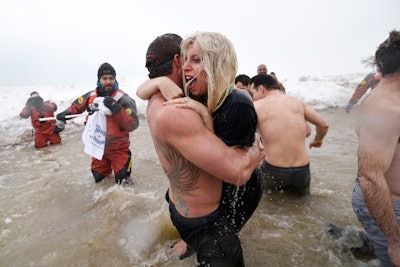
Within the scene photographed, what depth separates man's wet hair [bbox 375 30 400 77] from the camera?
1540 millimetres

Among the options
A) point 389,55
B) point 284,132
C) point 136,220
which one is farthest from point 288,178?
point 136,220

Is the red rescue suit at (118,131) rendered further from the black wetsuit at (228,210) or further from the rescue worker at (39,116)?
the rescue worker at (39,116)

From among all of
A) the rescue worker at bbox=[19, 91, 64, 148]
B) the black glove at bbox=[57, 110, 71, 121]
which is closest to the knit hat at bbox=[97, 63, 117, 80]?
the black glove at bbox=[57, 110, 71, 121]

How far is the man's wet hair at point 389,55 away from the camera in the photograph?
1.54 meters

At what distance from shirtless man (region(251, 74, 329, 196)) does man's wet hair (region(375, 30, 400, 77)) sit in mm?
1533

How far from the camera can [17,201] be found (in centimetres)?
413

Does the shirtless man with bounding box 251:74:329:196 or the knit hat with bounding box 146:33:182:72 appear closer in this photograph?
the knit hat with bounding box 146:33:182:72

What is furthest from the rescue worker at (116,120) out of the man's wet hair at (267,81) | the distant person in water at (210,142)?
the distant person in water at (210,142)

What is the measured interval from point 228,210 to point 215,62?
1068 millimetres

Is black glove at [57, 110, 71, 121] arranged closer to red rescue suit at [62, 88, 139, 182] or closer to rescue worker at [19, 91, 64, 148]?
red rescue suit at [62, 88, 139, 182]

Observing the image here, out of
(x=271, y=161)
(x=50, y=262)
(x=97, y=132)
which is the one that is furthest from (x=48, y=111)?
(x=271, y=161)

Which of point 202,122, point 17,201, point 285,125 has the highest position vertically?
point 202,122

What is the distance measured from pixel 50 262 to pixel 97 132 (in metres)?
1.93

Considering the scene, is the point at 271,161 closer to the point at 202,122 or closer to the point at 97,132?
the point at 202,122
